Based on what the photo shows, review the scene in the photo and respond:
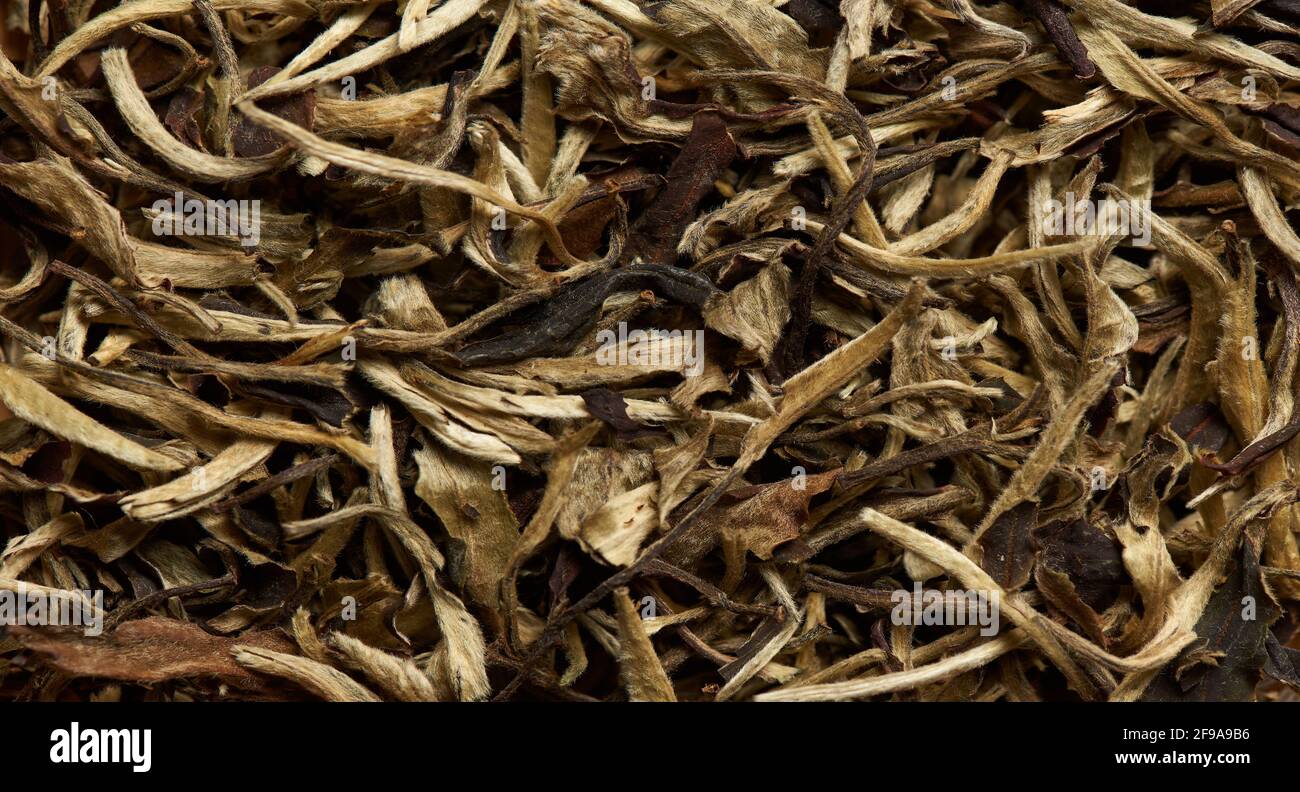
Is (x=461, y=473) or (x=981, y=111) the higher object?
(x=981, y=111)

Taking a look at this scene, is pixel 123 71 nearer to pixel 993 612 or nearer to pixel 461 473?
pixel 461 473

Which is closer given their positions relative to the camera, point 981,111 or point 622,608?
point 622,608

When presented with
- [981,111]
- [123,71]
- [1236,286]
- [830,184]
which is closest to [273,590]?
[123,71]

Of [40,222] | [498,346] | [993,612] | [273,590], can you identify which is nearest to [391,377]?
[498,346]

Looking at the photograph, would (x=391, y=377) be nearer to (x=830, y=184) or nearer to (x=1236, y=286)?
(x=830, y=184)
